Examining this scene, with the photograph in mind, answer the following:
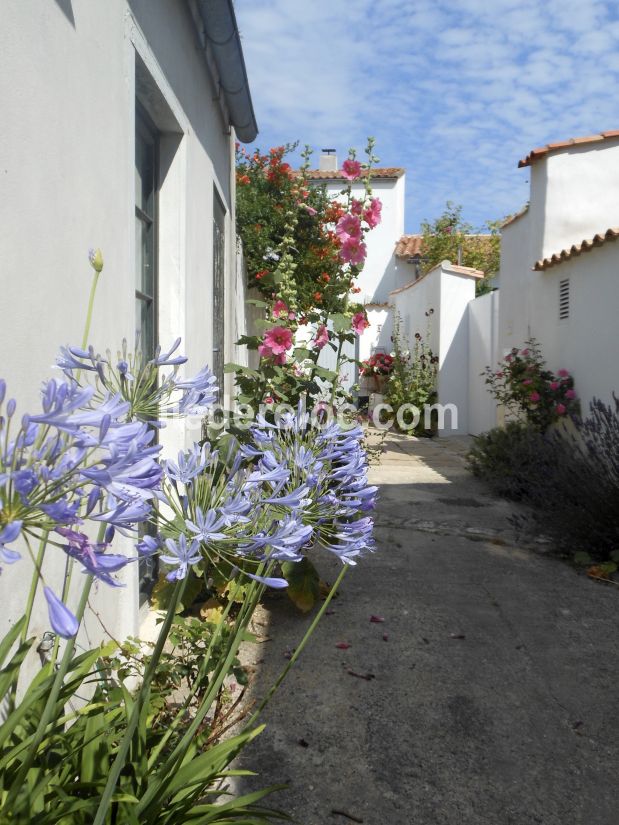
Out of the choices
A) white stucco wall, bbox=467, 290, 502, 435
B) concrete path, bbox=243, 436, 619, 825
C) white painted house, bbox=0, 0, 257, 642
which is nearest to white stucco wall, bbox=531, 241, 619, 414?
white stucco wall, bbox=467, 290, 502, 435

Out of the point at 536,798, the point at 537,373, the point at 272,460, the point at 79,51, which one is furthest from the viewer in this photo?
the point at 537,373

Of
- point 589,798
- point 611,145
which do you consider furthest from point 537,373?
point 589,798

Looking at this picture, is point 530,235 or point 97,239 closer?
point 97,239

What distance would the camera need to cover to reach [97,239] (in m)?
2.23

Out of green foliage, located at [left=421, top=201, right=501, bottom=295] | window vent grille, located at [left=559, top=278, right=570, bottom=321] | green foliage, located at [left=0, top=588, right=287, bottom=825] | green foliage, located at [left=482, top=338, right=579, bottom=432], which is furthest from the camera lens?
green foliage, located at [left=421, top=201, right=501, bottom=295]

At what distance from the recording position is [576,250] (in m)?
7.30

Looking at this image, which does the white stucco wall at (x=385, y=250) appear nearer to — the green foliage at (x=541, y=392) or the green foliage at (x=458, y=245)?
the green foliage at (x=458, y=245)

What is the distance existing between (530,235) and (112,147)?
766 cm

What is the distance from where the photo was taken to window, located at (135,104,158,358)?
339cm

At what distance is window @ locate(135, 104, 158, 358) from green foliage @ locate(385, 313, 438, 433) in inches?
394

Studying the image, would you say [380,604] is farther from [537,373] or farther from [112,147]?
[537,373]

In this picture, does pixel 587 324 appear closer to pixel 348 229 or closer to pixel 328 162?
pixel 348 229

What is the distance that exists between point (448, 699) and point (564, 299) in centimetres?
602

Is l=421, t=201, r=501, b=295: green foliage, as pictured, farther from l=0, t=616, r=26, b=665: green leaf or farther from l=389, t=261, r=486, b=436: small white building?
l=0, t=616, r=26, b=665: green leaf
